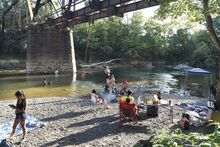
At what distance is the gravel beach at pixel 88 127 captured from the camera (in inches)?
491

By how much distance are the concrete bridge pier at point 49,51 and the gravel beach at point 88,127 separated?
1344 inches

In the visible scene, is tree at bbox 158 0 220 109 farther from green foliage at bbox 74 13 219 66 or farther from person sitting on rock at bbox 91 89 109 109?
green foliage at bbox 74 13 219 66

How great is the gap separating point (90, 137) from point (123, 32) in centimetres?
7674

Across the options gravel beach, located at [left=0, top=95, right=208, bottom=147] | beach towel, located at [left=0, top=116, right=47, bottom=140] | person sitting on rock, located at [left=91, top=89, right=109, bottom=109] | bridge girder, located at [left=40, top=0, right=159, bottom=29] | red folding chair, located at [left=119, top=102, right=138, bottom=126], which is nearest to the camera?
gravel beach, located at [left=0, top=95, right=208, bottom=147]

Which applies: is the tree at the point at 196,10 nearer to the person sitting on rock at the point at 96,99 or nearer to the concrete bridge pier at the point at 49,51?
the person sitting on rock at the point at 96,99

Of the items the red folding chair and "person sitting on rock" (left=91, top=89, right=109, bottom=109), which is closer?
the red folding chair

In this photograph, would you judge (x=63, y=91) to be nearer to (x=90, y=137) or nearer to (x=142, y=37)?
(x=90, y=137)

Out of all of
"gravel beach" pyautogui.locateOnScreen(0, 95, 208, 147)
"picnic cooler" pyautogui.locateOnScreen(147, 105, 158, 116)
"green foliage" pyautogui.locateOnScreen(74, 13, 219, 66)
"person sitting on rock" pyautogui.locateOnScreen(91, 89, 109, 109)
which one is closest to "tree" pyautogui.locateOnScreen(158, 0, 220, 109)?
"picnic cooler" pyautogui.locateOnScreen(147, 105, 158, 116)

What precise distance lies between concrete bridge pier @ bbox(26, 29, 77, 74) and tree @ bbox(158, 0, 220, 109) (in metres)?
39.2

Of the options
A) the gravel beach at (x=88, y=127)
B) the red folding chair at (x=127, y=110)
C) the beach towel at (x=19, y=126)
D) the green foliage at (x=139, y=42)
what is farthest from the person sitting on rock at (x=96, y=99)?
the green foliage at (x=139, y=42)

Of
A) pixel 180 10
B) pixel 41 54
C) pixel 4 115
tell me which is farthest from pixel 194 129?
pixel 41 54

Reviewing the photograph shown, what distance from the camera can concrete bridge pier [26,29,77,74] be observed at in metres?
Answer: 52.8

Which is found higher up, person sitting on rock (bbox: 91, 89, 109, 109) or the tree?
the tree

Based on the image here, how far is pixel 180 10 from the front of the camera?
15836 mm
